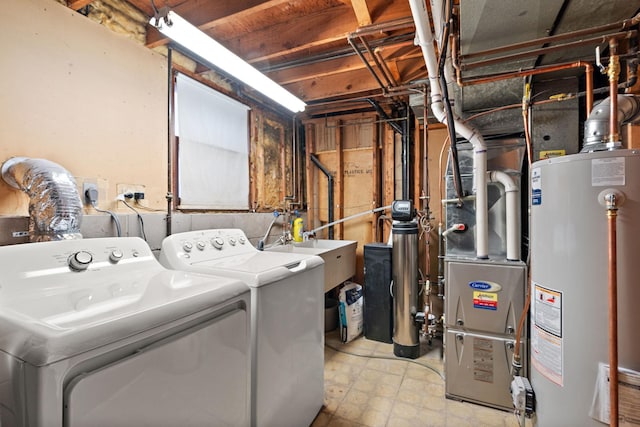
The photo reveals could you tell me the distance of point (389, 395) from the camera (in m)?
2.05

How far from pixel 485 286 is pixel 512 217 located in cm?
51

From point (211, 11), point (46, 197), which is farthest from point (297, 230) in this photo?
point (46, 197)

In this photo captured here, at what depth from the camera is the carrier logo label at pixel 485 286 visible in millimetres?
1915

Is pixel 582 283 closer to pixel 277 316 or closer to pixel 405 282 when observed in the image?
pixel 277 316

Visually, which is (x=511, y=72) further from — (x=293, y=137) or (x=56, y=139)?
(x=56, y=139)

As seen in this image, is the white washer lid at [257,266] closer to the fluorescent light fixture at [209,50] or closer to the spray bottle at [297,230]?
the fluorescent light fixture at [209,50]

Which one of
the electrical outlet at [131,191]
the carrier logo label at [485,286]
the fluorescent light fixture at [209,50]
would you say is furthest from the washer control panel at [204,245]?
the carrier logo label at [485,286]

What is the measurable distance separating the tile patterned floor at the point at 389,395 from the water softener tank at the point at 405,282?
15 centimetres

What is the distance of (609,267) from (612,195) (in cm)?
25

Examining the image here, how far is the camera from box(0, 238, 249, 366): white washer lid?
0.65 metres

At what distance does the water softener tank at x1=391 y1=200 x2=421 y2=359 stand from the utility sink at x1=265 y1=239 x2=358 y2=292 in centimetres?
55

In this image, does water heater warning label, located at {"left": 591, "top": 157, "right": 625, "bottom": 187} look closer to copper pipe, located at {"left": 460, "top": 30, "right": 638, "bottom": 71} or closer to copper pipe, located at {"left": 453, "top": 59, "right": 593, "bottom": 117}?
copper pipe, located at {"left": 453, "top": 59, "right": 593, "bottom": 117}

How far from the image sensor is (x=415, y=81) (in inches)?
103

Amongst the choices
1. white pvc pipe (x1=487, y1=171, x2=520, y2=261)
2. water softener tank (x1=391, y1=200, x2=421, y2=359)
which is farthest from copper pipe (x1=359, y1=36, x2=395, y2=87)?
white pvc pipe (x1=487, y1=171, x2=520, y2=261)
